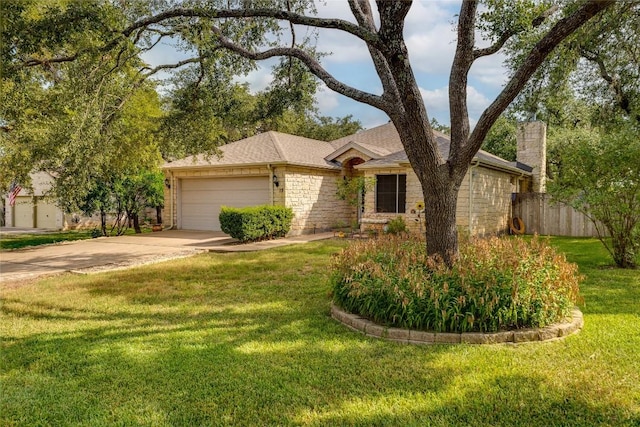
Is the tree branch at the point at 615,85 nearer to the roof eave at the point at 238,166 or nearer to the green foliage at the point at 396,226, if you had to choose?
the green foliage at the point at 396,226

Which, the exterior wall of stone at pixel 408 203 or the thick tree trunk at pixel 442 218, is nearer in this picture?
the thick tree trunk at pixel 442 218

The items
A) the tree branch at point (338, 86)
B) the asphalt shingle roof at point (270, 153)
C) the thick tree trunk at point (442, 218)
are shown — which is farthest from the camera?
the asphalt shingle roof at point (270, 153)

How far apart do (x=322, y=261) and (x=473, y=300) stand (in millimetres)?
5354

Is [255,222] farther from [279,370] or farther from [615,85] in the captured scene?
[615,85]

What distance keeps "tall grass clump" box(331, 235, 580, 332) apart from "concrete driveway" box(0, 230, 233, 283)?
669 cm

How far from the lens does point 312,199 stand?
16531mm

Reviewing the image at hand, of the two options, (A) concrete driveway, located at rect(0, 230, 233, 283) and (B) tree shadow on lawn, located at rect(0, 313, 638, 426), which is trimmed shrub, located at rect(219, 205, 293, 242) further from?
(B) tree shadow on lawn, located at rect(0, 313, 638, 426)

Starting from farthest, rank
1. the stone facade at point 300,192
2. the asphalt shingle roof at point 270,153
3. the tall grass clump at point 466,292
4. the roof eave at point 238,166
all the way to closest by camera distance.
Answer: the asphalt shingle roof at point 270,153 < the stone facade at point 300,192 < the roof eave at point 238,166 < the tall grass clump at point 466,292

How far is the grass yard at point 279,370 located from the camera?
9.88ft

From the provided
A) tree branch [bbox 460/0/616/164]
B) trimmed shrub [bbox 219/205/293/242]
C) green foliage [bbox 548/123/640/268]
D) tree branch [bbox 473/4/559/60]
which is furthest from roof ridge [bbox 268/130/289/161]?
tree branch [bbox 460/0/616/164]

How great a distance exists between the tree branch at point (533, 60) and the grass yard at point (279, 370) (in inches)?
98.3

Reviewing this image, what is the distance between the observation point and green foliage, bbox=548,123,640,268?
26.8ft

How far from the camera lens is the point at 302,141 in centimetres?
1934

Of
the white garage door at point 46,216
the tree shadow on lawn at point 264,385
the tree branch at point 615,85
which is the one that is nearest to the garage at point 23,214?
the white garage door at point 46,216
